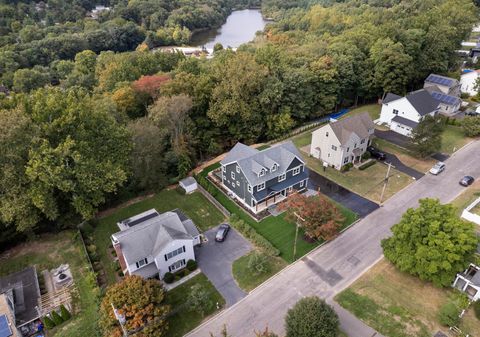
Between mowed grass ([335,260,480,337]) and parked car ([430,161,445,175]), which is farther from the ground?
parked car ([430,161,445,175])

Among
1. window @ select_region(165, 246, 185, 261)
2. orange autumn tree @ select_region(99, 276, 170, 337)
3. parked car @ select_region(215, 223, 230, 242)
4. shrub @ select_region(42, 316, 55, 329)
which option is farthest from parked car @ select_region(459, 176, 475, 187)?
shrub @ select_region(42, 316, 55, 329)

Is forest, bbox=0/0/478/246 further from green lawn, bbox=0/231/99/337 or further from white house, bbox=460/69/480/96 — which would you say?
white house, bbox=460/69/480/96

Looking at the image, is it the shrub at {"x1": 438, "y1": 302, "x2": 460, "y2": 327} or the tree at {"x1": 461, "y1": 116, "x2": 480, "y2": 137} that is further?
the tree at {"x1": 461, "y1": 116, "x2": 480, "y2": 137}

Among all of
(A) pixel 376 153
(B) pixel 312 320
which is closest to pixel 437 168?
(A) pixel 376 153

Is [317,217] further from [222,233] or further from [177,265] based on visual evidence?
[177,265]

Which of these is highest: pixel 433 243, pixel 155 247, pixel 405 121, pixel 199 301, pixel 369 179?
pixel 433 243

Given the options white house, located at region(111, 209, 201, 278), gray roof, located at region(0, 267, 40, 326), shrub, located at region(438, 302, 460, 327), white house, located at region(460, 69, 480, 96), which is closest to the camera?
shrub, located at region(438, 302, 460, 327)
